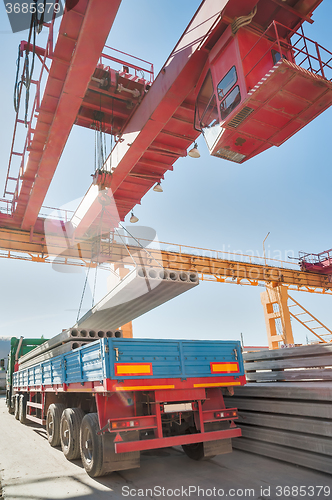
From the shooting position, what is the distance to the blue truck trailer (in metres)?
4.61

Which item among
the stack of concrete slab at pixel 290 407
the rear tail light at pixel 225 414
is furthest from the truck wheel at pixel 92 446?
the stack of concrete slab at pixel 290 407

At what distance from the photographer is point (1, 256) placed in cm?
1300

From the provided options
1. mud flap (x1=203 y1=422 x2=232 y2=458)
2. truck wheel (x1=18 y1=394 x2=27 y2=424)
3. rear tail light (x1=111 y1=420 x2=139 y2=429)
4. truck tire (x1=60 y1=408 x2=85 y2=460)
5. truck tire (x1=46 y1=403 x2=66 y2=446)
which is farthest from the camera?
truck wheel (x1=18 y1=394 x2=27 y2=424)

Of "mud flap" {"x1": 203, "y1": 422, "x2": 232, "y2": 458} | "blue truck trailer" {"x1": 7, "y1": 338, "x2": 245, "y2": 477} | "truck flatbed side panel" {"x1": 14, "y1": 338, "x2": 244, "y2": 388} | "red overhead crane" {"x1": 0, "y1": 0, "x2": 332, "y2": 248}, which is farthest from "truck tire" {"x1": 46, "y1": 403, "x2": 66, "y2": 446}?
"red overhead crane" {"x1": 0, "y1": 0, "x2": 332, "y2": 248}

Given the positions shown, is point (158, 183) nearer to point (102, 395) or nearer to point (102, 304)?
point (102, 304)

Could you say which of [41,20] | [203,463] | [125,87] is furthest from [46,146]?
[203,463]

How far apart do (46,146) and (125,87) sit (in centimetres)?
226

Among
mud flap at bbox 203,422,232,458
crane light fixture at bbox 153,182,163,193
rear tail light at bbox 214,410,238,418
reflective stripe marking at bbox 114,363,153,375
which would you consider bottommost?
mud flap at bbox 203,422,232,458

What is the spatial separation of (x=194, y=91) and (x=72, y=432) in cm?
657

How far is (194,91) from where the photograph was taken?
7.30 meters

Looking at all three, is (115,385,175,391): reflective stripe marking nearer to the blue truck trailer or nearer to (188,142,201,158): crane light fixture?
the blue truck trailer

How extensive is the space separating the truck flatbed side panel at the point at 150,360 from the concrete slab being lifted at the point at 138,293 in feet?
3.39

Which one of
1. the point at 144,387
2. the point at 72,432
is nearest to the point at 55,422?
the point at 72,432

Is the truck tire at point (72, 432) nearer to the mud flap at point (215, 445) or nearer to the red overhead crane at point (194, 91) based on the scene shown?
the mud flap at point (215, 445)
